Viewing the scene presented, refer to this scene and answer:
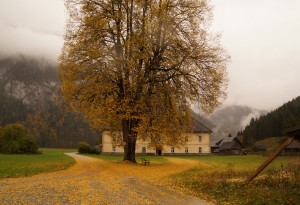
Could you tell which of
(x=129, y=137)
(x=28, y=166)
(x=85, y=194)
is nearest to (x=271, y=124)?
(x=129, y=137)

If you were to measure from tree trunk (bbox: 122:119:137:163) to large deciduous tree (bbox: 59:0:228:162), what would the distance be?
221cm

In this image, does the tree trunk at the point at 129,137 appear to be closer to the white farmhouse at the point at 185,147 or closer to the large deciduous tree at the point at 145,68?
the large deciduous tree at the point at 145,68

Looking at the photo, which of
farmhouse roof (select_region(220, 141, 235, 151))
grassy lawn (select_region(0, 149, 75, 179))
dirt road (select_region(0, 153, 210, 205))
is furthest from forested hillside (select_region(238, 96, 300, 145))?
dirt road (select_region(0, 153, 210, 205))

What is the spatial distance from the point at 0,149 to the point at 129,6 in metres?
50.7

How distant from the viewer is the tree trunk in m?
33.4

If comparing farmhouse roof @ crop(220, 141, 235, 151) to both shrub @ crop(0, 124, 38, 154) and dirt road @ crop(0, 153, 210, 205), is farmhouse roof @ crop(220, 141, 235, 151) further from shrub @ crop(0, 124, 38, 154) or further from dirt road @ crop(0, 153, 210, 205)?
dirt road @ crop(0, 153, 210, 205)

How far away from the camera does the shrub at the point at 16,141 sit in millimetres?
69688

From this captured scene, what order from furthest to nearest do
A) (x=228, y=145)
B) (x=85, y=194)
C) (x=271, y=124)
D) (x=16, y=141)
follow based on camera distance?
(x=271, y=124)
(x=228, y=145)
(x=16, y=141)
(x=85, y=194)

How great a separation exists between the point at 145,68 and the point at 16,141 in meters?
48.8

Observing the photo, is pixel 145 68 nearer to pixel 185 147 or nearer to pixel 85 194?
pixel 85 194

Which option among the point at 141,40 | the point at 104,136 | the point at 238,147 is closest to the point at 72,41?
the point at 141,40

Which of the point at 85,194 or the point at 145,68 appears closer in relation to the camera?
the point at 85,194

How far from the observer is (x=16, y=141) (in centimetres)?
7119

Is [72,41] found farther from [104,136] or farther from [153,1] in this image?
[104,136]
